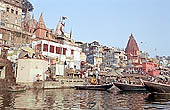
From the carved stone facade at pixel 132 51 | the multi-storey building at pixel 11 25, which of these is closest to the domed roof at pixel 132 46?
the carved stone facade at pixel 132 51

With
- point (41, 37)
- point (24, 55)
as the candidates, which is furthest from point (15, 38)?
point (24, 55)

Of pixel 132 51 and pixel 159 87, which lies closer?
pixel 159 87

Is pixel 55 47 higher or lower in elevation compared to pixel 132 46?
lower

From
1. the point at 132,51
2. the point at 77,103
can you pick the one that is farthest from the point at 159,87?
the point at 132,51

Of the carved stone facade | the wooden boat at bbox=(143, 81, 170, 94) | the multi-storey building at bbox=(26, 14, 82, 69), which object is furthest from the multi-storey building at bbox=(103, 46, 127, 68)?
the wooden boat at bbox=(143, 81, 170, 94)

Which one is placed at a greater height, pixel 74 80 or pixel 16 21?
pixel 16 21

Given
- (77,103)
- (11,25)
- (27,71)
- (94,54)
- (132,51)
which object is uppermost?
(11,25)

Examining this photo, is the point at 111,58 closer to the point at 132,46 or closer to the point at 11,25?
the point at 132,46

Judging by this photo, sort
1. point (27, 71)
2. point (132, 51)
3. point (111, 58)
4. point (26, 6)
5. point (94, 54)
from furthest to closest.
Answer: point (132, 51)
point (111, 58)
point (94, 54)
point (26, 6)
point (27, 71)

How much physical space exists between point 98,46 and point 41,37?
28291mm

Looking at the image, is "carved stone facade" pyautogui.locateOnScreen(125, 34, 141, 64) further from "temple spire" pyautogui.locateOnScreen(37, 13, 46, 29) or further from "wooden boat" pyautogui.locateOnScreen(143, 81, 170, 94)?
"wooden boat" pyautogui.locateOnScreen(143, 81, 170, 94)

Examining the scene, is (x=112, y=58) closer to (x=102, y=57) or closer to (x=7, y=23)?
(x=102, y=57)

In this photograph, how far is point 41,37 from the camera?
190ft

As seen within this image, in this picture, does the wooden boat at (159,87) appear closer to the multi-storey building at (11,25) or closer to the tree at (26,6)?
the multi-storey building at (11,25)
